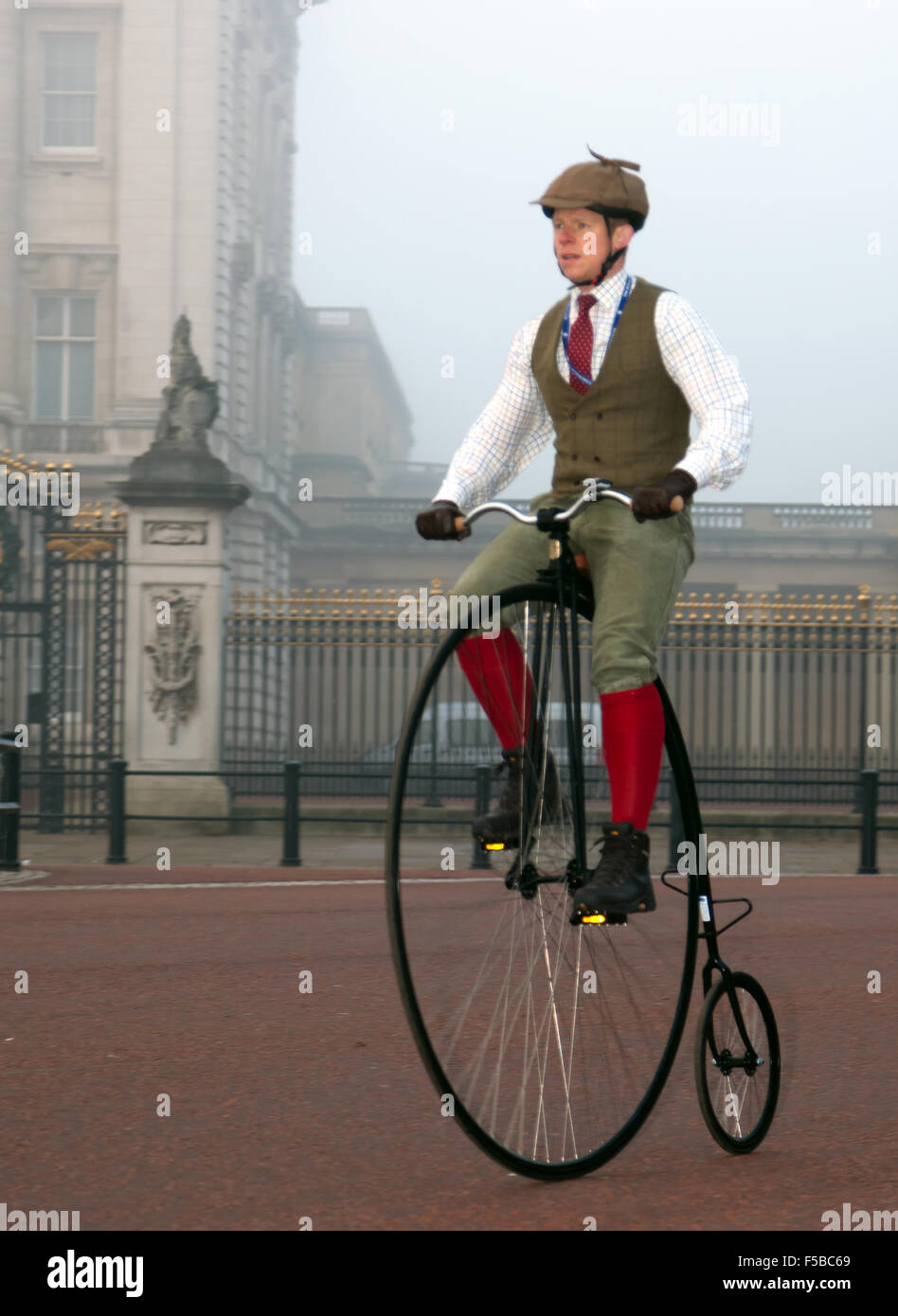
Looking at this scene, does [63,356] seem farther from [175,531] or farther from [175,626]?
[175,626]

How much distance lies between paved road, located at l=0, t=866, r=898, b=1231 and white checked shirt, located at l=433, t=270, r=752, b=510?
1632mm

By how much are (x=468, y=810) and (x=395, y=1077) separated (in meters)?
11.6

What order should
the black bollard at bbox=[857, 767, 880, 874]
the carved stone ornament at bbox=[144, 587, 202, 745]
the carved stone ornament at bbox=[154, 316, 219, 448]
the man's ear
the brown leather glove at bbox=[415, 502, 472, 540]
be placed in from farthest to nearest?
1. the carved stone ornament at bbox=[154, 316, 219, 448]
2. the carved stone ornament at bbox=[144, 587, 202, 745]
3. the black bollard at bbox=[857, 767, 880, 874]
4. the man's ear
5. the brown leather glove at bbox=[415, 502, 472, 540]

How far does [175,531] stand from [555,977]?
15.0 meters

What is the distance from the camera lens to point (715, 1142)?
457 cm

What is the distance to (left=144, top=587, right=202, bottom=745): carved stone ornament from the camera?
18.6 metres

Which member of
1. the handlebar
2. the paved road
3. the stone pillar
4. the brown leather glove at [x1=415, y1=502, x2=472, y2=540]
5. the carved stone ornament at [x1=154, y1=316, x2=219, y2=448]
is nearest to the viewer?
the paved road

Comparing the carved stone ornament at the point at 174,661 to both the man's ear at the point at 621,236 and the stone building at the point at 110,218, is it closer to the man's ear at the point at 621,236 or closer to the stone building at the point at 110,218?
the man's ear at the point at 621,236

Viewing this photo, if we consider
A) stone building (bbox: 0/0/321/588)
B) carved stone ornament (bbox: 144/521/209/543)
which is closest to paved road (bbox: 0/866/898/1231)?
carved stone ornament (bbox: 144/521/209/543)

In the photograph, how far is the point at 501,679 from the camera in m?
4.25

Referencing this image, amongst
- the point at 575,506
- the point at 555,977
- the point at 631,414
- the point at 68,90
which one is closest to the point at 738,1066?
the point at 555,977

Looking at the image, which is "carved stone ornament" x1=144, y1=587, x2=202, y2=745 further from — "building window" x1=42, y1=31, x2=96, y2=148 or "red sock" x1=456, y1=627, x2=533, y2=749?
"building window" x1=42, y1=31, x2=96, y2=148

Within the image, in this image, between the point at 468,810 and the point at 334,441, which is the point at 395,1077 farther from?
the point at 334,441

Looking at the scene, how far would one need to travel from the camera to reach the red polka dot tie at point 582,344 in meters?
4.48
